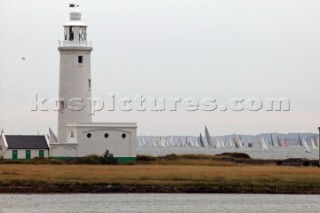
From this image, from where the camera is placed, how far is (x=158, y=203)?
52.6 meters

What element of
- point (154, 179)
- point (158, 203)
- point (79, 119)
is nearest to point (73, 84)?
point (79, 119)

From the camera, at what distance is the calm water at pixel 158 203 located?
49.8 m

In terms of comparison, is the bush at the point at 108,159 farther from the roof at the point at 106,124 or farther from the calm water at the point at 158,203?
the calm water at the point at 158,203

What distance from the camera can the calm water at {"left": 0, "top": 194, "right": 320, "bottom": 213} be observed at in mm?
49844

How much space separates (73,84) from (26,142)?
5404 millimetres

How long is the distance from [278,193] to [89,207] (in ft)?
37.7

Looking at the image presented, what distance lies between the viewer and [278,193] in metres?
56.3

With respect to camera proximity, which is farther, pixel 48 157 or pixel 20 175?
pixel 48 157

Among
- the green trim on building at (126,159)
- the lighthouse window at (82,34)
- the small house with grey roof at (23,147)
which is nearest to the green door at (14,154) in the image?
the small house with grey roof at (23,147)

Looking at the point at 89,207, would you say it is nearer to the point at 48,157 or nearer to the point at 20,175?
the point at 20,175

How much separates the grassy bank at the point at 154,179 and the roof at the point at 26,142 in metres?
7.97

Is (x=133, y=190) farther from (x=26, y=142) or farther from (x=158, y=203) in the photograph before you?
(x=26, y=142)

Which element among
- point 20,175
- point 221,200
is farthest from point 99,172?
point 221,200

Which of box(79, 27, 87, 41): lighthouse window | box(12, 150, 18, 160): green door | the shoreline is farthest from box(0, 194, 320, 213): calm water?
box(79, 27, 87, 41): lighthouse window
